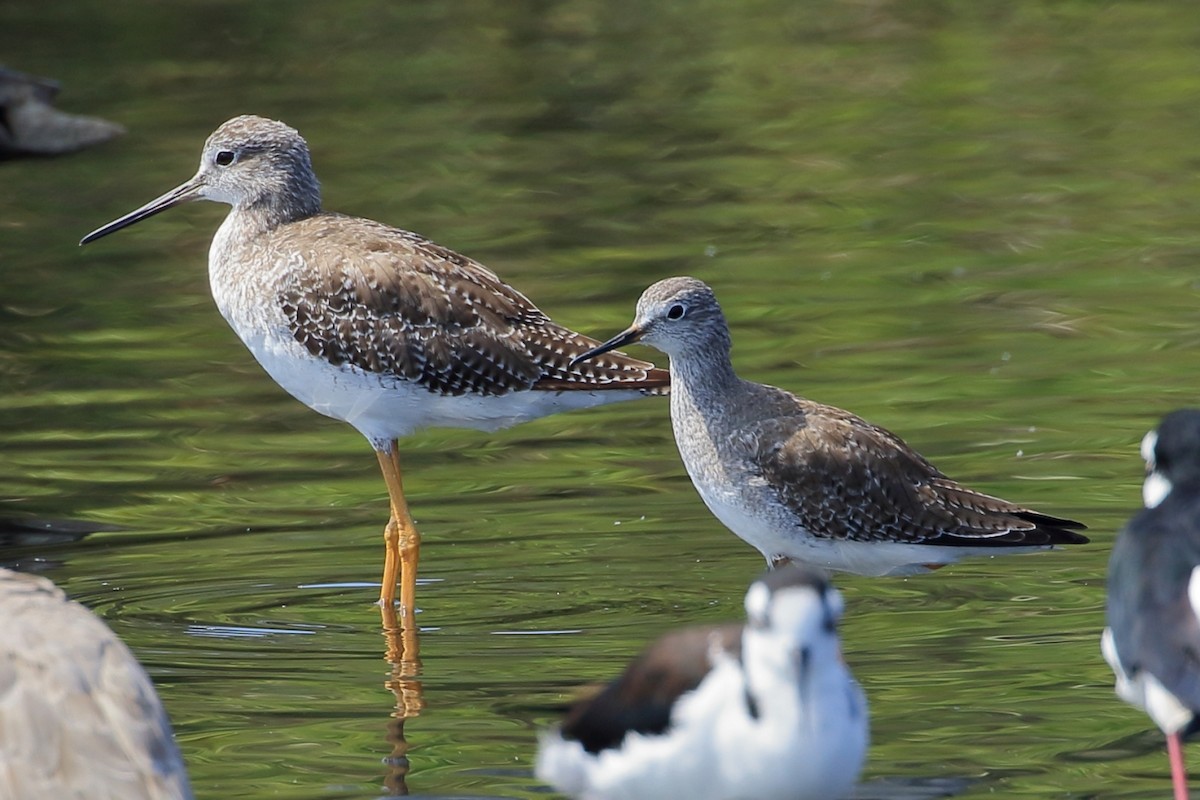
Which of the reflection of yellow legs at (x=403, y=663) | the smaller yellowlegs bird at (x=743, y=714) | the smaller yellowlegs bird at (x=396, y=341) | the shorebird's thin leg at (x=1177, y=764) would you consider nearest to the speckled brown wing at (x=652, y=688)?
the smaller yellowlegs bird at (x=743, y=714)

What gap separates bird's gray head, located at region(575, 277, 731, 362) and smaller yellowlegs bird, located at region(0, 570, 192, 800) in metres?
3.83

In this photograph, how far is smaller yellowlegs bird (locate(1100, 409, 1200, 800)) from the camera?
682cm

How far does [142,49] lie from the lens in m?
27.4

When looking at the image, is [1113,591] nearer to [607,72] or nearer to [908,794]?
[908,794]

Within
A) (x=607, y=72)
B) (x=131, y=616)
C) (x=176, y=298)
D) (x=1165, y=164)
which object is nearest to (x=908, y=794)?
(x=131, y=616)

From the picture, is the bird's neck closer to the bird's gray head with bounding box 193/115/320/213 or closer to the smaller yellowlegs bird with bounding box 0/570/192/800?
the bird's gray head with bounding box 193/115/320/213

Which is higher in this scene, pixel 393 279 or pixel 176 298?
pixel 393 279

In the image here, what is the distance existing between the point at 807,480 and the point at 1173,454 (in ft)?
8.28

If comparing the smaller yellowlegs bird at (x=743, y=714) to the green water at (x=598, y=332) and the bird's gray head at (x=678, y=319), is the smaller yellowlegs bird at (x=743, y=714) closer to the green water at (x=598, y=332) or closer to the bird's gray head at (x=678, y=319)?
the green water at (x=598, y=332)

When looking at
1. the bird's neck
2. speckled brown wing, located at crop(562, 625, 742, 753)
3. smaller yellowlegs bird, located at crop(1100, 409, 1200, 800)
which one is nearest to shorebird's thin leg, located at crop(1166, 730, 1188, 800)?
smaller yellowlegs bird, located at crop(1100, 409, 1200, 800)

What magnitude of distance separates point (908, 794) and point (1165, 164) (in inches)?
503

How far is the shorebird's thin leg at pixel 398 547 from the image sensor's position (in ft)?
33.3

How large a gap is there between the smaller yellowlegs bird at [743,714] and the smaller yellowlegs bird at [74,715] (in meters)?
1.25

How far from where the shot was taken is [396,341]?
10.5 metres
